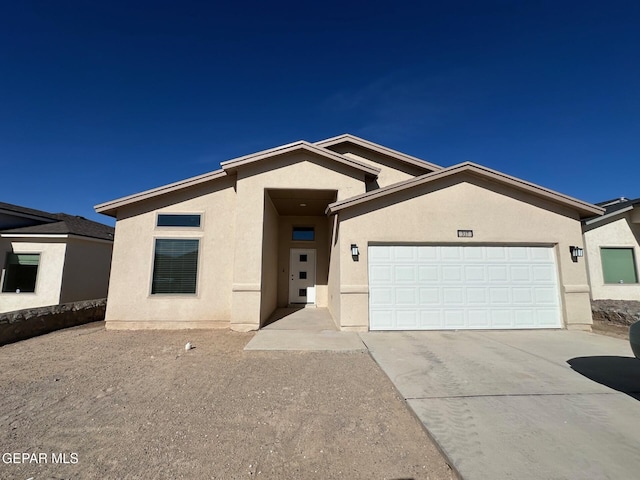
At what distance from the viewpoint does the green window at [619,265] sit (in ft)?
37.3

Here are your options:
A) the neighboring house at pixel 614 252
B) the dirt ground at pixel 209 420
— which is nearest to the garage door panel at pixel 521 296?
the dirt ground at pixel 209 420

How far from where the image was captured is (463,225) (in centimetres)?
785

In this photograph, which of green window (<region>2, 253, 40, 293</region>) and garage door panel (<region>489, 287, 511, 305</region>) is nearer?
garage door panel (<region>489, 287, 511, 305</region>)

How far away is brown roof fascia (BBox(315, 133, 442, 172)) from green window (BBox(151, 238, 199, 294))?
630 centimetres

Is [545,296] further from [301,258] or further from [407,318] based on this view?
[301,258]

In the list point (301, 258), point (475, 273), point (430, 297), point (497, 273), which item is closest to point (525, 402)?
point (430, 297)

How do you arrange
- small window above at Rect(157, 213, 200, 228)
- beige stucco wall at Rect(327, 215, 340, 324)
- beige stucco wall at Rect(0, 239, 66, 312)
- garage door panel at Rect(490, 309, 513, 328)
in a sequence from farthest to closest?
beige stucco wall at Rect(0, 239, 66, 312)
small window above at Rect(157, 213, 200, 228)
beige stucco wall at Rect(327, 215, 340, 324)
garage door panel at Rect(490, 309, 513, 328)

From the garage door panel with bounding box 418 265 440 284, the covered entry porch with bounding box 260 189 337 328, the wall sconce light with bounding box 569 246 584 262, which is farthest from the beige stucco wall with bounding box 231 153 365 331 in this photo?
the wall sconce light with bounding box 569 246 584 262

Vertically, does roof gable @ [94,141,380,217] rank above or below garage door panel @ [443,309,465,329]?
above

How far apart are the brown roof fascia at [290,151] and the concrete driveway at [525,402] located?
5.12 metres

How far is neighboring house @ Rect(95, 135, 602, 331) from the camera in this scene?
24.9ft

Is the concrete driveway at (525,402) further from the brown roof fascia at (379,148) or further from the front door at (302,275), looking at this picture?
the brown roof fascia at (379,148)

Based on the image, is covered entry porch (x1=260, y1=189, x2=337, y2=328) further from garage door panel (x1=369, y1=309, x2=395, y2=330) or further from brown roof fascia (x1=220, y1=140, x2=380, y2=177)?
garage door panel (x1=369, y1=309, x2=395, y2=330)

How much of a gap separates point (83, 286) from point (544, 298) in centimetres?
1679
